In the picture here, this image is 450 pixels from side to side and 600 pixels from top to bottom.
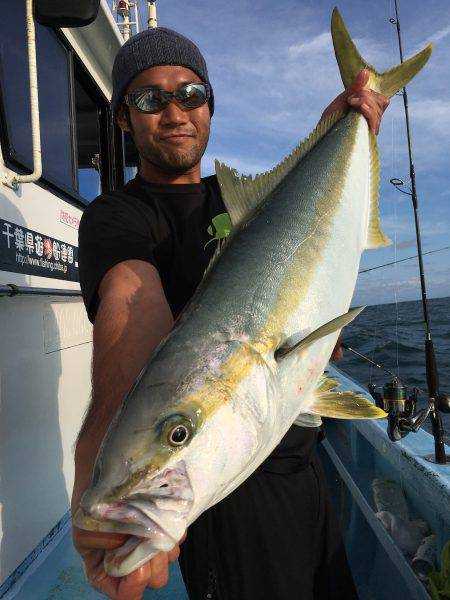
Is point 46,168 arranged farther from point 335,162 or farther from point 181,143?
point 335,162

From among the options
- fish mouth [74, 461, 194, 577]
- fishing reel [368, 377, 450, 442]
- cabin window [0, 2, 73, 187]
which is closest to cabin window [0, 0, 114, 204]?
cabin window [0, 2, 73, 187]

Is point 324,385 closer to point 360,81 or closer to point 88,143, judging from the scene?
point 360,81

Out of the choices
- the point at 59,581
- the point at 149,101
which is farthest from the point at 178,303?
the point at 59,581

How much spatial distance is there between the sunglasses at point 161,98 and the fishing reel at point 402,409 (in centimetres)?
215

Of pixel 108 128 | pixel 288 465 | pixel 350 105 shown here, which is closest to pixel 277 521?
pixel 288 465

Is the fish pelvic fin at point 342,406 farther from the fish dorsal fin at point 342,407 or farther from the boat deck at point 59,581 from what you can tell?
the boat deck at point 59,581

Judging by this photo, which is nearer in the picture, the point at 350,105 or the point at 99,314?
the point at 99,314

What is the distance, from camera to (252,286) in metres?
1.37

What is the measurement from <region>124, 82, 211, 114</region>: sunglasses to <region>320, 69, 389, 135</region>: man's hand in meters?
0.63

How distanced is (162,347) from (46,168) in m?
2.49

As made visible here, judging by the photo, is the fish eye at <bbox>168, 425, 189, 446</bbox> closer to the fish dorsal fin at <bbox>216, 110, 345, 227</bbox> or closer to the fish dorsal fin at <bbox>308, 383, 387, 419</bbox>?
the fish dorsal fin at <bbox>308, 383, 387, 419</bbox>

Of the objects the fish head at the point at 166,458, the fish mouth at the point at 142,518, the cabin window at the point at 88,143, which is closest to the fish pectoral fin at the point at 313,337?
the fish head at the point at 166,458

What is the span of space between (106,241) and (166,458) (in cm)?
78

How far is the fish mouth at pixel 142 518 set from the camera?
2.92ft
